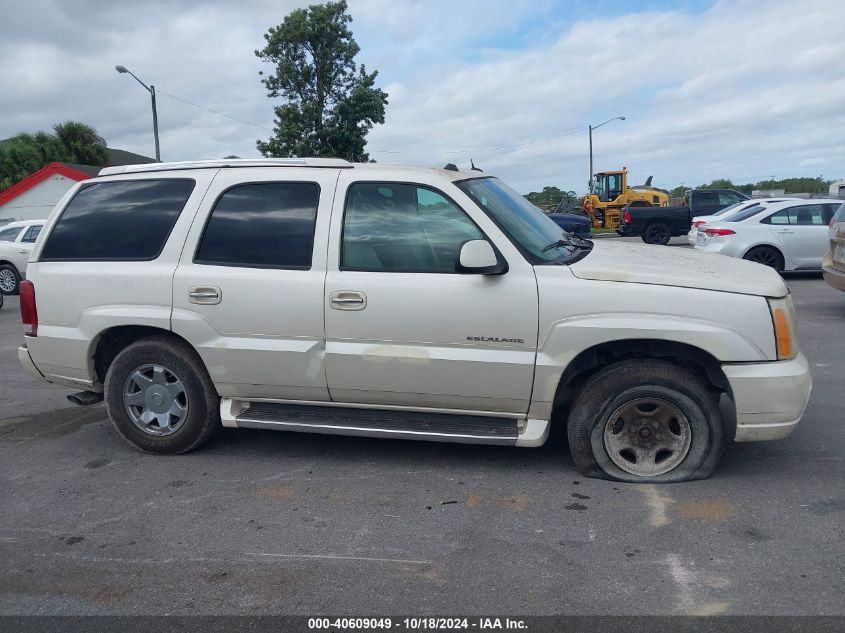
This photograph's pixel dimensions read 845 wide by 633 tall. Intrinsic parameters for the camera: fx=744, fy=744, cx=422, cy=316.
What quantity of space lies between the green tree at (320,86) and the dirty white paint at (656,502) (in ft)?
97.9

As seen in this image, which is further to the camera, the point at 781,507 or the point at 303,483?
the point at 303,483

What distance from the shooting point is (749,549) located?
141 inches

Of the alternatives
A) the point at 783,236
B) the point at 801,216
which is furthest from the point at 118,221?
the point at 801,216

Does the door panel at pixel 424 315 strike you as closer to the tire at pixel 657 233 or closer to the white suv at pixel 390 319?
the white suv at pixel 390 319

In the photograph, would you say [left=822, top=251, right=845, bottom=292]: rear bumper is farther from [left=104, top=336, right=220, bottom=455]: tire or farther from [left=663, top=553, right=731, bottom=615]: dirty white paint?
[left=104, top=336, right=220, bottom=455]: tire

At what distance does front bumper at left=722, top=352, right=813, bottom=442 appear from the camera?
13.4ft

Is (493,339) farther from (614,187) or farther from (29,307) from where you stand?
(614,187)

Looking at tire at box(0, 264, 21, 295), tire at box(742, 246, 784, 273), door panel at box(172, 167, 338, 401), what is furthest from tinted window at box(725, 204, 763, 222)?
tire at box(0, 264, 21, 295)

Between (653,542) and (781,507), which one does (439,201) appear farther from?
(781,507)

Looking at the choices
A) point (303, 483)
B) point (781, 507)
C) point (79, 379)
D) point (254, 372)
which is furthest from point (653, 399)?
point (79, 379)

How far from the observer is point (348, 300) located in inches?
176

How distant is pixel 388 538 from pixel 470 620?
2.75 ft

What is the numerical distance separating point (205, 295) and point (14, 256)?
527 inches

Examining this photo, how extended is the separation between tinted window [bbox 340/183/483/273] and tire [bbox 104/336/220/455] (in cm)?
131
